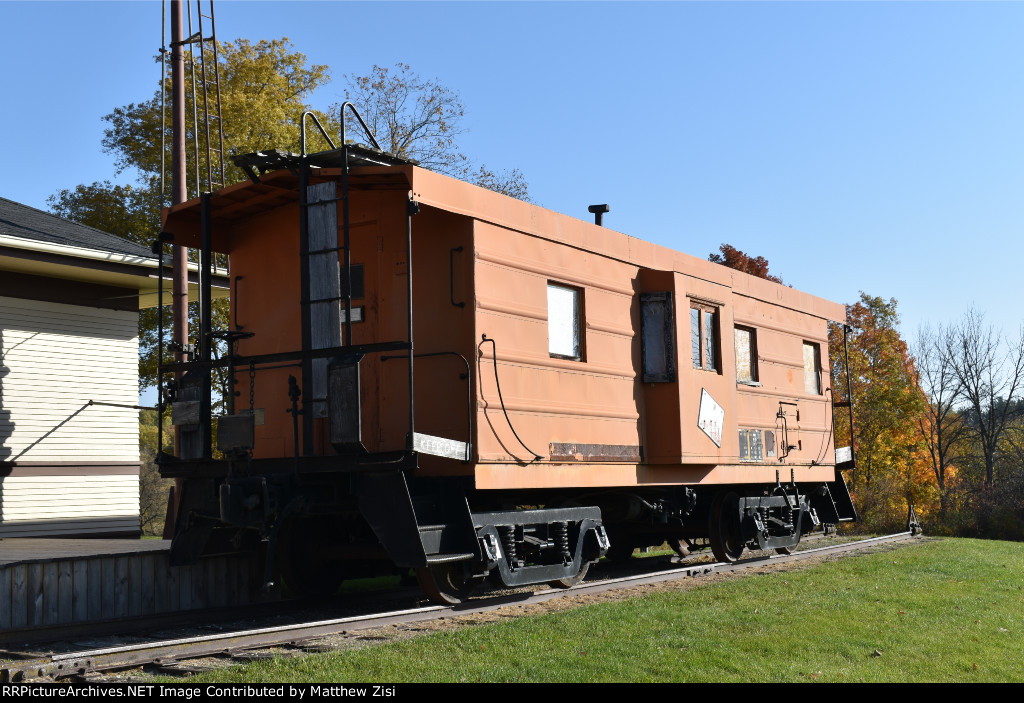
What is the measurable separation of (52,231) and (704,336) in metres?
9.62

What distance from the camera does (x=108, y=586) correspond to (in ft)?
28.7

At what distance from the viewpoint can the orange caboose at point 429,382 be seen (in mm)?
8094

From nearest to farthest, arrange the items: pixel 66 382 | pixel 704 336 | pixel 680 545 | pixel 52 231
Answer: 1. pixel 704 336
2. pixel 680 545
3. pixel 52 231
4. pixel 66 382

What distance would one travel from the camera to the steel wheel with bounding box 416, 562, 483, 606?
8.62 metres

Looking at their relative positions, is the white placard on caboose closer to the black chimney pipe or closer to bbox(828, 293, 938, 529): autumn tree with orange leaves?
the black chimney pipe

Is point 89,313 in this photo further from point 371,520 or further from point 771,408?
point 771,408

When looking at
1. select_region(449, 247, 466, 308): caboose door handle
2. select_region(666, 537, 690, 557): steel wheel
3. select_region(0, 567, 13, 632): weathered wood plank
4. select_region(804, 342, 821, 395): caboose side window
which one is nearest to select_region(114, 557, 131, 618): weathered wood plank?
select_region(0, 567, 13, 632): weathered wood plank

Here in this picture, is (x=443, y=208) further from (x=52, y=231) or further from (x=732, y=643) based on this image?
(x=52, y=231)

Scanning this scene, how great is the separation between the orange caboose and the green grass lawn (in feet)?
3.81

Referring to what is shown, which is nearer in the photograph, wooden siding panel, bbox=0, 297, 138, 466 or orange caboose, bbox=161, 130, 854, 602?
orange caboose, bbox=161, 130, 854, 602

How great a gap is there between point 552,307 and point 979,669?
4.68m

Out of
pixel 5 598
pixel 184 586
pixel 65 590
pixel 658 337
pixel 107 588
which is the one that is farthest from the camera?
pixel 658 337

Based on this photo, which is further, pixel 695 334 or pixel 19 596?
pixel 695 334

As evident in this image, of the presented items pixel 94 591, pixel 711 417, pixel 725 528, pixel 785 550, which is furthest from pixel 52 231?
pixel 785 550
